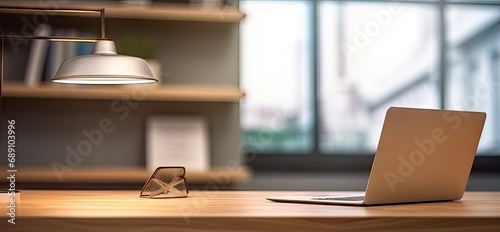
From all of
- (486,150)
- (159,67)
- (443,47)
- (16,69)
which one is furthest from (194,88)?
(486,150)

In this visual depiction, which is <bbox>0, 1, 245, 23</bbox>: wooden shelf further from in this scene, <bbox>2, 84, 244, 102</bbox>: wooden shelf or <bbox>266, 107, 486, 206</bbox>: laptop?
<bbox>266, 107, 486, 206</bbox>: laptop

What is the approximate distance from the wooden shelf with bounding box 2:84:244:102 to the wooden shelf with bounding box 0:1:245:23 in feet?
1.00

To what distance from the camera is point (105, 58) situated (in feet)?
6.72

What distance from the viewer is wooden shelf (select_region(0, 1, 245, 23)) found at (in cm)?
346

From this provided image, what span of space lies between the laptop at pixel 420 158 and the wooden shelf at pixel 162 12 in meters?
1.60

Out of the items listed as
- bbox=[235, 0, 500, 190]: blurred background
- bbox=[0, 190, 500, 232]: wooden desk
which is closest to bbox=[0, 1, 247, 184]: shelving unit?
bbox=[235, 0, 500, 190]: blurred background

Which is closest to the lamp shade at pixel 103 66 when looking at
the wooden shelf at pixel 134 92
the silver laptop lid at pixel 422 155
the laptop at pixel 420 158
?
the laptop at pixel 420 158

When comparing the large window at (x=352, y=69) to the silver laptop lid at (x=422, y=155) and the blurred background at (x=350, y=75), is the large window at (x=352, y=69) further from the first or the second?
the silver laptop lid at (x=422, y=155)

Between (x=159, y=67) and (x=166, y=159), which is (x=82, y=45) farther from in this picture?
(x=166, y=159)

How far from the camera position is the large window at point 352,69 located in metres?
3.98

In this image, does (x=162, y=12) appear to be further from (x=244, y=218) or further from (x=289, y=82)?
(x=244, y=218)

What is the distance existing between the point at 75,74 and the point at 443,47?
2.47 m

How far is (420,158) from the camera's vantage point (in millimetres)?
1921

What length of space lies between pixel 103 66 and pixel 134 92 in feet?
4.87
